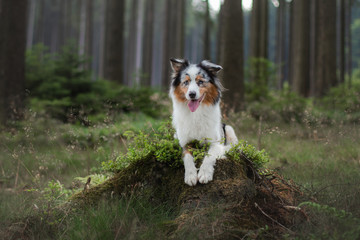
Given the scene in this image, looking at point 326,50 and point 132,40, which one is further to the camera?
point 132,40

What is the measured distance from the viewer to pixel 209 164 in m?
3.48

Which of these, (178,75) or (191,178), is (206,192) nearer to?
(191,178)

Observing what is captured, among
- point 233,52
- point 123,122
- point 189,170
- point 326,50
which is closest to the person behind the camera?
point 189,170

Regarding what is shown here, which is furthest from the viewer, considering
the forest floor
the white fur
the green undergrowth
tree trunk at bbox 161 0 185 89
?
tree trunk at bbox 161 0 185 89

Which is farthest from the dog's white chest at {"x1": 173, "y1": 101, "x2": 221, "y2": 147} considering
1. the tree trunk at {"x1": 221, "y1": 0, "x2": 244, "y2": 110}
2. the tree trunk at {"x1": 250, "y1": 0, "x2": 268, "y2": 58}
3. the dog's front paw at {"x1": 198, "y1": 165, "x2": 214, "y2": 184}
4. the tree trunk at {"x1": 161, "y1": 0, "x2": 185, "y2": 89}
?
the tree trunk at {"x1": 161, "y1": 0, "x2": 185, "y2": 89}

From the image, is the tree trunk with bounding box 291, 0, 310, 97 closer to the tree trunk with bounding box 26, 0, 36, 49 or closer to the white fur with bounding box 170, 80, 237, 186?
the white fur with bounding box 170, 80, 237, 186

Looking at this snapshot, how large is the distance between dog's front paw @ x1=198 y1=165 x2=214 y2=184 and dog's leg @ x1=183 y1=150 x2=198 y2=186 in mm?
61

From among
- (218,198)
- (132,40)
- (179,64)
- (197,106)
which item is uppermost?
(132,40)

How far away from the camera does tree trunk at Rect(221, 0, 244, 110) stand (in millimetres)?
10102

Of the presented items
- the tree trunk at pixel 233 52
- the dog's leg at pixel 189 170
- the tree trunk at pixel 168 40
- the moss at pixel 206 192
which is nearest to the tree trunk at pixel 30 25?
the tree trunk at pixel 168 40

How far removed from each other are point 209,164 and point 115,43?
13150mm

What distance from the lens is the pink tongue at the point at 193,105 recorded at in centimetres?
378

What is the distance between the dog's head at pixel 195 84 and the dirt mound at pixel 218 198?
806 mm

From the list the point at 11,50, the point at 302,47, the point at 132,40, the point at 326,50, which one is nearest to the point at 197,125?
the point at 11,50
